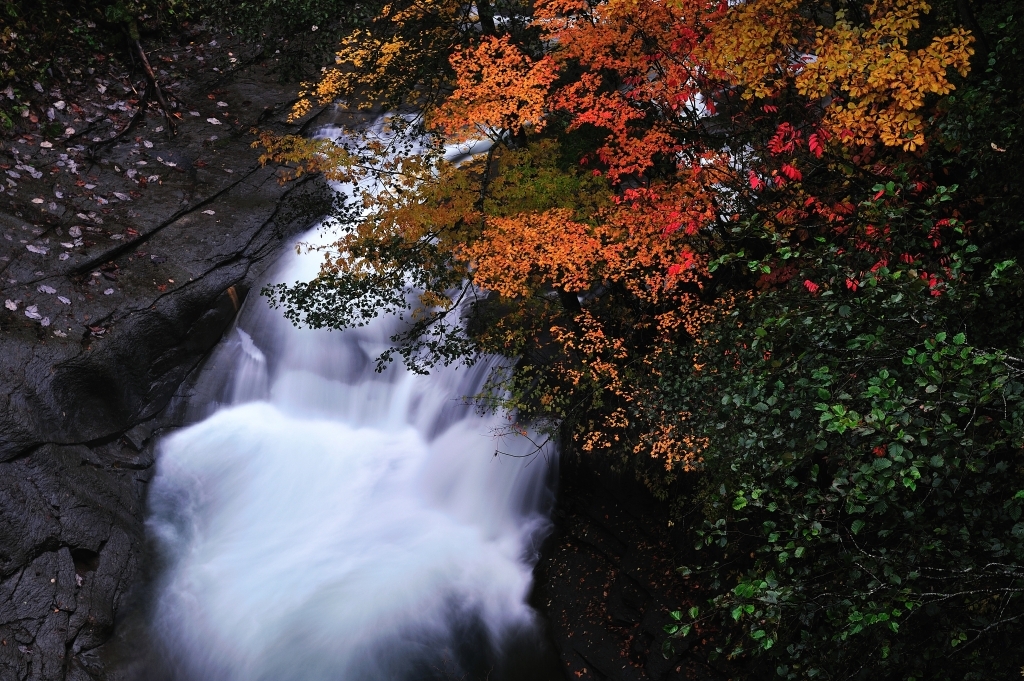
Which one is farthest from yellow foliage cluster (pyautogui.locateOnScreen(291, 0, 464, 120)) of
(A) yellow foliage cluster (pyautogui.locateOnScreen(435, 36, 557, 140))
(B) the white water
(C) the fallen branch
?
(C) the fallen branch

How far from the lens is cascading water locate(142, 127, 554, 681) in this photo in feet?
32.3

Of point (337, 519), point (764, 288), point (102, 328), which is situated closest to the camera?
point (764, 288)

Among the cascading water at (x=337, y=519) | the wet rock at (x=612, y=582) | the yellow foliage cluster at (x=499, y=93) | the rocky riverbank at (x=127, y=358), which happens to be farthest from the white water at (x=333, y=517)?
the yellow foliage cluster at (x=499, y=93)

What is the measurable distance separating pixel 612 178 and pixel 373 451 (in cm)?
622

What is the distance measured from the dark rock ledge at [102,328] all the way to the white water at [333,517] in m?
0.64

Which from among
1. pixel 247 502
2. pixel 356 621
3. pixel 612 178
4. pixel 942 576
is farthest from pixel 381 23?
pixel 942 576

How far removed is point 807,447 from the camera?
Result: 456 cm

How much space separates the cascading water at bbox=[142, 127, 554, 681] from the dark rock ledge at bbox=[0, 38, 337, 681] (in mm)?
664

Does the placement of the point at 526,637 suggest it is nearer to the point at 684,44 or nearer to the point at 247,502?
the point at 247,502

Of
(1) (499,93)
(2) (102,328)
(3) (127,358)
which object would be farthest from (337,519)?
(1) (499,93)

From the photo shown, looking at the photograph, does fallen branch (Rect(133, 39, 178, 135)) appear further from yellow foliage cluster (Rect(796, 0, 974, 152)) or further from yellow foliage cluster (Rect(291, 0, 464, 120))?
yellow foliage cluster (Rect(796, 0, 974, 152))

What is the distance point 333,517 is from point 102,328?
520cm

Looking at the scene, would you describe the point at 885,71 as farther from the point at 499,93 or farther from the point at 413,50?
the point at 413,50

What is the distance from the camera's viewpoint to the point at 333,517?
11.8 meters
